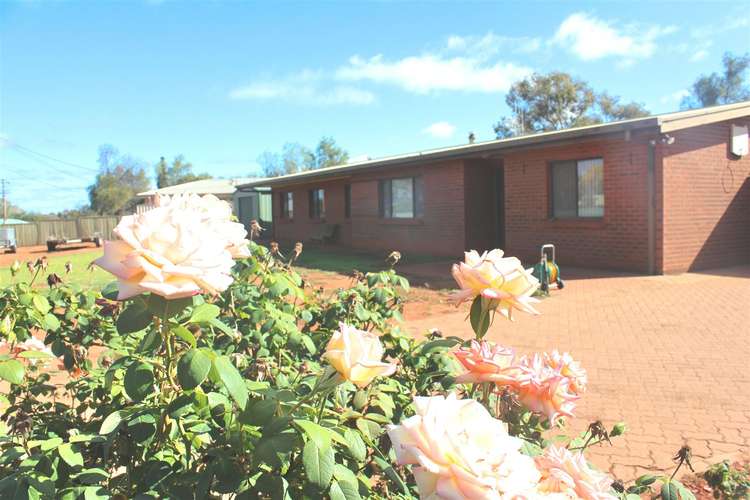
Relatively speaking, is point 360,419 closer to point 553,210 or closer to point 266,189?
point 553,210

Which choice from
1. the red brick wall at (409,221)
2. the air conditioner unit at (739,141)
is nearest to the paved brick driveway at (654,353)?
the air conditioner unit at (739,141)

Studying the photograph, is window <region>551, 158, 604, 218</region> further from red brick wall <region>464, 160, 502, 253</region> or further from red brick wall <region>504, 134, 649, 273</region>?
red brick wall <region>464, 160, 502, 253</region>

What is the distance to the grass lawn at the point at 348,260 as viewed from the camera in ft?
50.5

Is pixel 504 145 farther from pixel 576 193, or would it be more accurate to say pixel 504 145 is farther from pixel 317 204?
pixel 317 204

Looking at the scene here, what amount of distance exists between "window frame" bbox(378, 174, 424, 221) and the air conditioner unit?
330 inches

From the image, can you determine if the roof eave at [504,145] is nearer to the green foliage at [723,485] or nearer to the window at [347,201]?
the window at [347,201]

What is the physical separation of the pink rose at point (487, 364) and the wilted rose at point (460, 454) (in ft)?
1.31

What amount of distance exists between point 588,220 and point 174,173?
78.6 meters

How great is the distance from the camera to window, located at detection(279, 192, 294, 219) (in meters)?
28.7

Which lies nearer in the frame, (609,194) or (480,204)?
(609,194)

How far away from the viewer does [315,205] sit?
2625 centimetres

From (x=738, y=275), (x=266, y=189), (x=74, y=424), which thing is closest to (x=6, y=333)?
(x=74, y=424)

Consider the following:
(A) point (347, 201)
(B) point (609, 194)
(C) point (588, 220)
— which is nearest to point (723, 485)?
(B) point (609, 194)

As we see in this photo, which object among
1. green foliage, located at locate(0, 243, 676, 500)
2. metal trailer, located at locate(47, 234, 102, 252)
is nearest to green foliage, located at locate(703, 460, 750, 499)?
green foliage, located at locate(0, 243, 676, 500)
